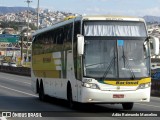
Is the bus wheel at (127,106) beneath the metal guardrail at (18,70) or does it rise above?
above

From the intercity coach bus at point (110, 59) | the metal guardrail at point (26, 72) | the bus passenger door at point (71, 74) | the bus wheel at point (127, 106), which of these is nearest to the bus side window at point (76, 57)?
the intercity coach bus at point (110, 59)

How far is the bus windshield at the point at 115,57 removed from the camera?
16219 mm

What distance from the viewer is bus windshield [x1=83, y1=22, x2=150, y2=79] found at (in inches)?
639

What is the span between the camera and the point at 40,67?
24.3 metres

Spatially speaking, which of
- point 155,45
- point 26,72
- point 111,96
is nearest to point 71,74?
point 111,96

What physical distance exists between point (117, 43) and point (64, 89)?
3661 mm

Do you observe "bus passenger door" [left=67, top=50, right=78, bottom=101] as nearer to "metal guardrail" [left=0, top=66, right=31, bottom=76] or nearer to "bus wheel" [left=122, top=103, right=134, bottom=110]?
"bus wheel" [left=122, top=103, right=134, bottom=110]

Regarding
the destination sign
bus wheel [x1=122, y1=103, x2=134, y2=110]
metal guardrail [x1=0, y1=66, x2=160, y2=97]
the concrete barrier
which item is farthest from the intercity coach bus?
the destination sign

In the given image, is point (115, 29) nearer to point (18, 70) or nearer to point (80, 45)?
point (80, 45)

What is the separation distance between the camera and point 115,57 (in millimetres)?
16344

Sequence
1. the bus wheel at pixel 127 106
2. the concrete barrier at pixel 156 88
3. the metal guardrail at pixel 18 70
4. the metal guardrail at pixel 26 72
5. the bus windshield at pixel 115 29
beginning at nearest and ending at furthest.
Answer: the bus windshield at pixel 115 29 < the bus wheel at pixel 127 106 < the concrete barrier at pixel 156 88 < the metal guardrail at pixel 26 72 < the metal guardrail at pixel 18 70

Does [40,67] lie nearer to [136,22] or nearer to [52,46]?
[52,46]

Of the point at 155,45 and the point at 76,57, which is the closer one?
the point at 155,45

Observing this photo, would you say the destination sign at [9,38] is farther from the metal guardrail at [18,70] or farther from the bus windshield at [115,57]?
the bus windshield at [115,57]
